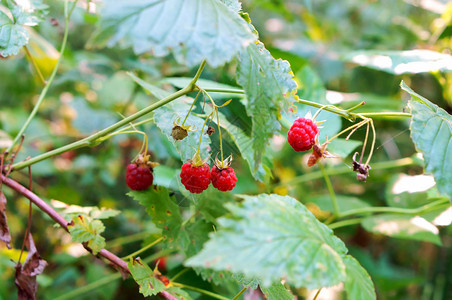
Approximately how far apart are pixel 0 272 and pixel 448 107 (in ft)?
5.74

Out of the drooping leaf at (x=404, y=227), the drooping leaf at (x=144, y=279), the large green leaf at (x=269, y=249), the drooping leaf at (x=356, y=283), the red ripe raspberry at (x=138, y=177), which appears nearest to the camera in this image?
the large green leaf at (x=269, y=249)

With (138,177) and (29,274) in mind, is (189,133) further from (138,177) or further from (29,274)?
(29,274)

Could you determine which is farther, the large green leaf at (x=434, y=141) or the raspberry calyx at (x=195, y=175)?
the raspberry calyx at (x=195, y=175)

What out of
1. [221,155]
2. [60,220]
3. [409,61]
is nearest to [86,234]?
[60,220]

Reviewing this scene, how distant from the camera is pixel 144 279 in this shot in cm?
67

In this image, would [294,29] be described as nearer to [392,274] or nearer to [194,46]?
[392,274]

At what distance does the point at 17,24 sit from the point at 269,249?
2.21ft

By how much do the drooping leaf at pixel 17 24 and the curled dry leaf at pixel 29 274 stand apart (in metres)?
0.36

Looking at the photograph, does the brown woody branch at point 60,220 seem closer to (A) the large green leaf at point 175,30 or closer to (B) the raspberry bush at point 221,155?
→ (B) the raspberry bush at point 221,155

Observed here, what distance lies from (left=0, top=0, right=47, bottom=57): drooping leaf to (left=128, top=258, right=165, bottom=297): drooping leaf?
1.47 ft

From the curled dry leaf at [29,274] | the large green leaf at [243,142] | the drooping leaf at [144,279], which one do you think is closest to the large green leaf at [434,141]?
the large green leaf at [243,142]

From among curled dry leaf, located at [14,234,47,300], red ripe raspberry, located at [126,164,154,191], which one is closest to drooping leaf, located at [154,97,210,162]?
red ripe raspberry, located at [126,164,154,191]

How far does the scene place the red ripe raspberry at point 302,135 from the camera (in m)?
0.66

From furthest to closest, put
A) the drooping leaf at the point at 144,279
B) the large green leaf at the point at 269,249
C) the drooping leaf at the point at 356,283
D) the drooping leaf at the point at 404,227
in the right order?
the drooping leaf at the point at 404,227, the drooping leaf at the point at 144,279, the drooping leaf at the point at 356,283, the large green leaf at the point at 269,249
